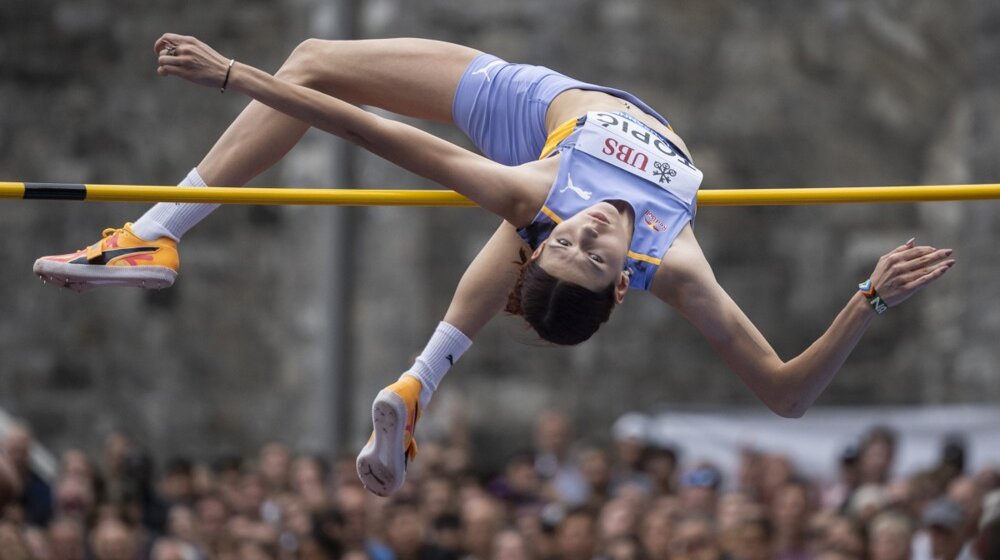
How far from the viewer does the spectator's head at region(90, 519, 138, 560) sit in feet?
36.4

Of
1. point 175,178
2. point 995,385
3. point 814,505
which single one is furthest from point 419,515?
point 175,178

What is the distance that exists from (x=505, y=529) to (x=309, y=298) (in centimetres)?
761

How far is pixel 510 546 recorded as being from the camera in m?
9.80

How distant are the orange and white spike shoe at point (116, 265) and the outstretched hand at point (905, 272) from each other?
282 centimetres

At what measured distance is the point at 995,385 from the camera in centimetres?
1545

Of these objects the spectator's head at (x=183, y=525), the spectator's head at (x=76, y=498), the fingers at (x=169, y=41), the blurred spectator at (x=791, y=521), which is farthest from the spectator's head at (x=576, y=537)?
the fingers at (x=169, y=41)

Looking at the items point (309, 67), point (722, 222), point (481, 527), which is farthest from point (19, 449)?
point (722, 222)

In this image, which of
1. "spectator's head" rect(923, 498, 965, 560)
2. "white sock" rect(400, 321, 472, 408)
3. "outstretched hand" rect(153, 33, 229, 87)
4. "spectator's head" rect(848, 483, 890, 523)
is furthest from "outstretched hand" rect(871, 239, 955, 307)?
"outstretched hand" rect(153, 33, 229, 87)

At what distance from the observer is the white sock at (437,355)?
25.3 ft

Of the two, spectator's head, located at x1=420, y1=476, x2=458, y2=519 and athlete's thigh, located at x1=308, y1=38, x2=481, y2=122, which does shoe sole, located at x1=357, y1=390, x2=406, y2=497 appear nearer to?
athlete's thigh, located at x1=308, y1=38, x2=481, y2=122

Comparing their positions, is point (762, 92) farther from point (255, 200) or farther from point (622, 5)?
point (255, 200)

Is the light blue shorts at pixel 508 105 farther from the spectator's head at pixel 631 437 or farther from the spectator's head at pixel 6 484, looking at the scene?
the spectator's head at pixel 631 437

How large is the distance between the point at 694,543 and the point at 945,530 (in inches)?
47.6

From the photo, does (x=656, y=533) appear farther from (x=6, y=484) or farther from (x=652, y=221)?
(x=6, y=484)
